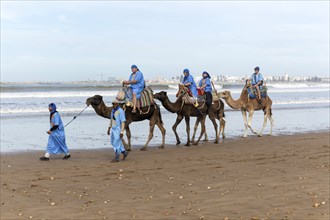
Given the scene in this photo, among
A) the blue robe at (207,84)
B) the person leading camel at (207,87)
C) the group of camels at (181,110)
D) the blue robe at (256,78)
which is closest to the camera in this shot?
the group of camels at (181,110)

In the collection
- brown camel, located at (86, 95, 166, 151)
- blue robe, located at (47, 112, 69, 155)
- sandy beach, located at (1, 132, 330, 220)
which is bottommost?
sandy beach, located at (1, 132, 330, 220)

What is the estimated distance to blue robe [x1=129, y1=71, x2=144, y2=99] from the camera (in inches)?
584

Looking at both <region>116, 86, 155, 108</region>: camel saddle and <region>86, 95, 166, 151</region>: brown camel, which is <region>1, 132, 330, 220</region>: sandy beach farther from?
<region>116, 86, 155, 108</region>: camel saddle

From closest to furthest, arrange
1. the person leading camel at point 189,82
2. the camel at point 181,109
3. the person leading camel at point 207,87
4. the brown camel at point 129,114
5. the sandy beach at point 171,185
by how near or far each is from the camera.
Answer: the sandy beach at point 171,185
the brown camel at point 129,114
the camel at point 181,109
the person leading camel at point 189,82
the person leading camel at point 207,87

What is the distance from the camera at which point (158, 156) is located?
45.1 ft

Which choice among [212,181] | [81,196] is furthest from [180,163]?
[81,196]

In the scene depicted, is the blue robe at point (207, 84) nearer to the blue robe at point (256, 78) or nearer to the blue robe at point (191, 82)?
the blue robe at point (191, 82)

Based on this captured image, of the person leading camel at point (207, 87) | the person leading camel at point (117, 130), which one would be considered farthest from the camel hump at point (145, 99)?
the person leading camel at point (207, 87)

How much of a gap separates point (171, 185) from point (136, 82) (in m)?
5.39

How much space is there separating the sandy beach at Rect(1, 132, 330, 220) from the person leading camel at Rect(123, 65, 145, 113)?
158cm

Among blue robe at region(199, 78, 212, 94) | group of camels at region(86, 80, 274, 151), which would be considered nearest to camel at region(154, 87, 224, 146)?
group of camels at region(86, 80, 274, 151)

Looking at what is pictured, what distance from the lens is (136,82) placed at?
1476 centimetres

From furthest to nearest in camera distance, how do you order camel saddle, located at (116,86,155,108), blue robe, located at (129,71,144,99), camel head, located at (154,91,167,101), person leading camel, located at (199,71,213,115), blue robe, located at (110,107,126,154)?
person leading camel, located at (199,71,213,115)
camel head, located at (154,91,167,101)
blue robe, located at (129,71,144,99)
camel saddle, located at (116,86,155,108)
blue robe, located at (110,107,126,154)

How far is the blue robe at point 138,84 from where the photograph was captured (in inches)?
584
